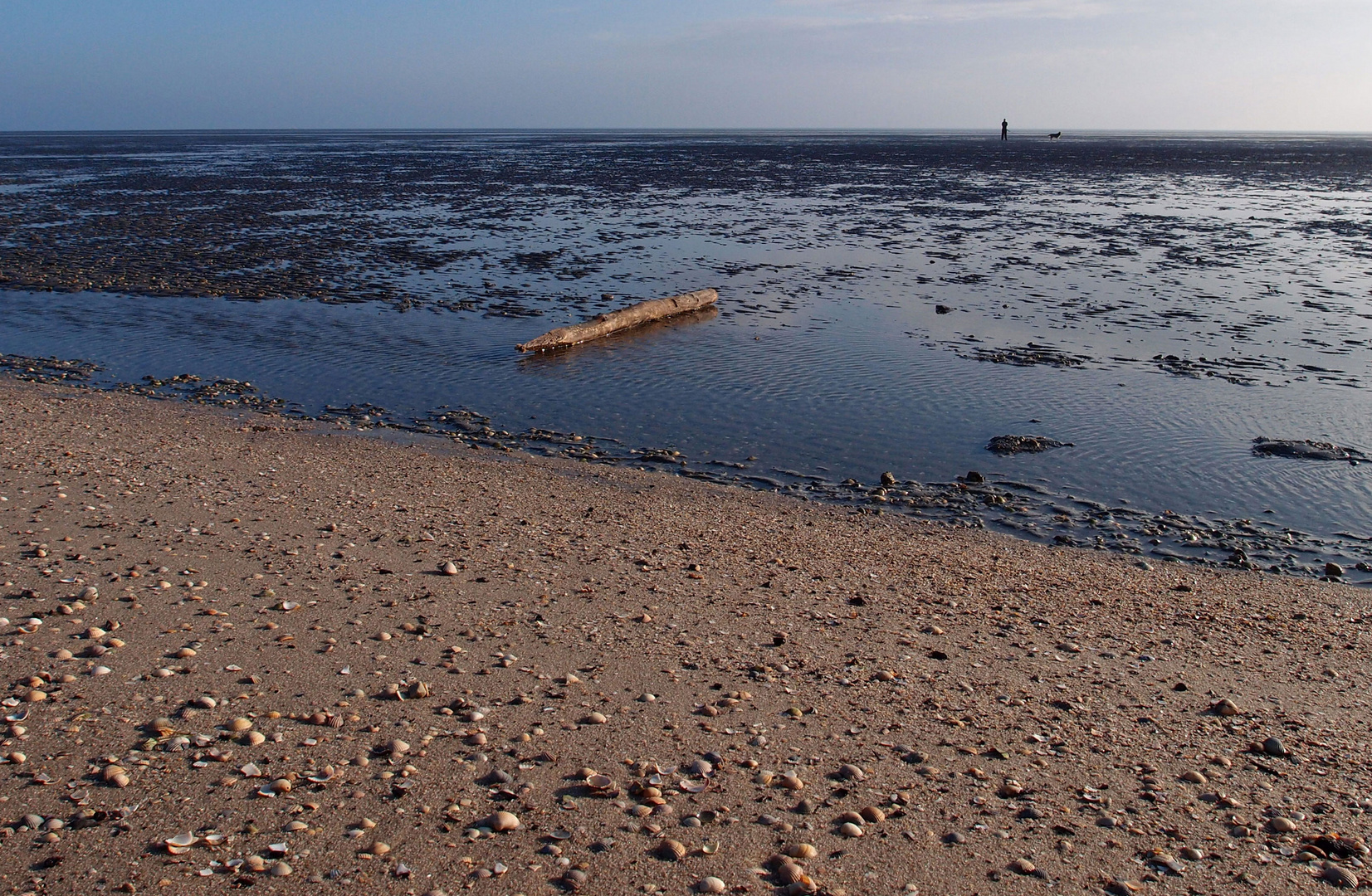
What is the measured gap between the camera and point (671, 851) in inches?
174

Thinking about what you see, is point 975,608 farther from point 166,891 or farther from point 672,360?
point 672,360

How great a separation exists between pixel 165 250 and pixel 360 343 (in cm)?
1501

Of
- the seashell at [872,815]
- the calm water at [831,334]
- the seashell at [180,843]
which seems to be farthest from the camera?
the calm water at [831,334]

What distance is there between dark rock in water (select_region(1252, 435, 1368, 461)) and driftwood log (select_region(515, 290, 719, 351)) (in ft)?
35.8

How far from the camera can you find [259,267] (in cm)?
2589

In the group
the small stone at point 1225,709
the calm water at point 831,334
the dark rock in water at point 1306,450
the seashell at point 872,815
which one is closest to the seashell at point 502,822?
the seashell at point 872,815

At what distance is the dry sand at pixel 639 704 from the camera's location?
4.43 m

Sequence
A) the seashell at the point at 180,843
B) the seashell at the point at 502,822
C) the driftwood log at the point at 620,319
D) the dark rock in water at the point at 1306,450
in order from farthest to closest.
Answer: the driftwood log at the point at 620,319 → the dark rock in water at the point at 1306,450 → the seashell at the point at 502,822 → the seashell at the point at 180,843

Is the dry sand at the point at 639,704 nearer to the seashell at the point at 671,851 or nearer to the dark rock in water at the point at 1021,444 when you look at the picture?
the seashell at the point at 671,851

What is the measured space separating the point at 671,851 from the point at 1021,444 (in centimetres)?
893

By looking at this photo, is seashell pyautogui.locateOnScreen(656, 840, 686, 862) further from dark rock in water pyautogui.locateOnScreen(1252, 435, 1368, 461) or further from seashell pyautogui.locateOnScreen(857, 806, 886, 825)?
dark rock in water pyautogui.locateOnScreen(1252, 435, 1368, 461)

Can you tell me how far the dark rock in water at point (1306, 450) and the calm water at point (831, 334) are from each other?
22 centimetres

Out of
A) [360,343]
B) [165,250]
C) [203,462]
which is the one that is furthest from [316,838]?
[165,250]

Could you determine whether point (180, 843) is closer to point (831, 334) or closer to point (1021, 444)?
point (1021, 444)
